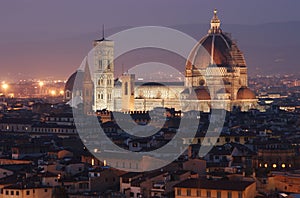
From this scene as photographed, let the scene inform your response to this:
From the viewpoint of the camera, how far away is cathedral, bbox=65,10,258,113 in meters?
91.6

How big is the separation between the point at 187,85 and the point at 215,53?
4451mm

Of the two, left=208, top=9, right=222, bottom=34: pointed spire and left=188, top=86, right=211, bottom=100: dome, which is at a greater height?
left=208, top=9, right=222, bottom=34: pointed spire

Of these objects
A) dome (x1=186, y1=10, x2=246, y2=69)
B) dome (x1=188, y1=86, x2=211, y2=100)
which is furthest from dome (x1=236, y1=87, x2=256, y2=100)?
dome (x1=186, y1=10, x2=246, y2=69)

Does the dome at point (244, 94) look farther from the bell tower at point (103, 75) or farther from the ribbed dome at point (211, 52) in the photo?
the bell tower at point (103, 75)

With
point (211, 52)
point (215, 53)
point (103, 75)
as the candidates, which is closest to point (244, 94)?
point (215, 53)

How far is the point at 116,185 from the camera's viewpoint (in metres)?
34.4

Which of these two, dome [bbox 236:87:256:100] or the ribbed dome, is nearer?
dome [bbox 236:87:256:100]

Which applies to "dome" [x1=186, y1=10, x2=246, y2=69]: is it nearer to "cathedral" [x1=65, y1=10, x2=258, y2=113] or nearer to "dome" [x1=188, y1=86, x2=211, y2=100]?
"cathedral" [x1=65, y1=10, x2=258, y2=113]

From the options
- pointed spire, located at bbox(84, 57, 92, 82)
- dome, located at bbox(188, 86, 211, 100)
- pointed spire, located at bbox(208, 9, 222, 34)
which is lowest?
dome, located at bbox(188, 86, 211, 100)

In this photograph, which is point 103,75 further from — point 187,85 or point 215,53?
point 215,53

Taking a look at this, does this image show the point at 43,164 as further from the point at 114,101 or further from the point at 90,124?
the point at 114,101

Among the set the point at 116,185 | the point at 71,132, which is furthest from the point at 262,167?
the point at 71,132

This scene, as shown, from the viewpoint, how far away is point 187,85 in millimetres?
96750

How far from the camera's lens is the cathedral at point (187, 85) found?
91.6 metres
